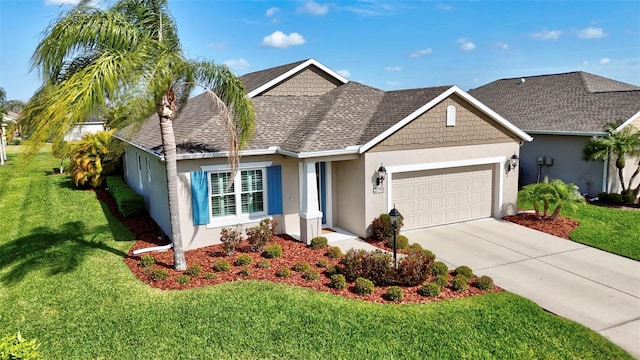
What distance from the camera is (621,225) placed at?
14.4 metres

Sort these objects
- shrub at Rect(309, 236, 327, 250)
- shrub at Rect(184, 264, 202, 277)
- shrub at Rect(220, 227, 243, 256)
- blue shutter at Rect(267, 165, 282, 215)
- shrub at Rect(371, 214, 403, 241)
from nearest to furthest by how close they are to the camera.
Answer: shrub at Rect(184, 264, 202, 277), shrub at Rect(220, 227, 243, 256), shrub at Rect(309, 236, 327, 250), shrub at Rect(371, 214, 403, 241), blue shutter at Rect(267, 165, 282, 215)

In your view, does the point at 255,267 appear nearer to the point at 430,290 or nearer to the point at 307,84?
the point at 430,290

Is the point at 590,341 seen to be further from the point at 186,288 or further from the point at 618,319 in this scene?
the point at 186,288

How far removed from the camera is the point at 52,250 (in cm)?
1216

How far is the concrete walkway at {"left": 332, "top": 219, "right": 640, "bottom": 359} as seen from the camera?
823 cm

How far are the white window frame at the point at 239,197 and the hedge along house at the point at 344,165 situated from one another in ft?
0.10

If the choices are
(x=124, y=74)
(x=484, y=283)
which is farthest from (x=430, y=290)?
(x=124, y=74)

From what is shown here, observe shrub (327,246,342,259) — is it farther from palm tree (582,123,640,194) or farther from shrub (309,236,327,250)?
palm tree (582,123,640,194)

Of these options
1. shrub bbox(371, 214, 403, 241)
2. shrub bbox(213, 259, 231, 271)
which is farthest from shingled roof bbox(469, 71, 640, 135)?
shrub bbox(213, 259, 231, 271)

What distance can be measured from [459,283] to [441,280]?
1.29ft

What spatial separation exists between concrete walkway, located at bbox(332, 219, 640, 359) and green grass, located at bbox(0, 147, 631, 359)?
0.63 m

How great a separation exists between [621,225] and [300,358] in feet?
42.6

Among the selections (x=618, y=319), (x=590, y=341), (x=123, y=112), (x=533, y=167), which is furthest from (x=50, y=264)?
(x=533, y=167)

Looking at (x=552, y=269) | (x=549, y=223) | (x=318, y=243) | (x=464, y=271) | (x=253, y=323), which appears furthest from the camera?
(x=549, y=223)
